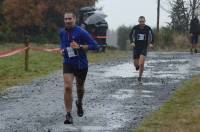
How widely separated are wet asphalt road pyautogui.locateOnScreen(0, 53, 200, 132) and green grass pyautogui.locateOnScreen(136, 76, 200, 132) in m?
0.22

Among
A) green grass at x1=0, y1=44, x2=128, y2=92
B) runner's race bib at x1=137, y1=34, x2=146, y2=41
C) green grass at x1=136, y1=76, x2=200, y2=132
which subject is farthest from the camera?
green grass at x1=0, y1=44, x2=128, y2=92

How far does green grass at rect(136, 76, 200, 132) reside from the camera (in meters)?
9.43

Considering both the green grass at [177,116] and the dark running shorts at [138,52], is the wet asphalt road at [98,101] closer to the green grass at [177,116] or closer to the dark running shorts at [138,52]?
the green grass at [177,116]

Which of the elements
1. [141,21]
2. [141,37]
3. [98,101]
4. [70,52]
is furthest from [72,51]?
[141,37]

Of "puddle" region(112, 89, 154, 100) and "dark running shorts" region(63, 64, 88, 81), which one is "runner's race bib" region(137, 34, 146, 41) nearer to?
"puddle" region(112, 89, 154, 100)

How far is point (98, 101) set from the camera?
41.7 feet

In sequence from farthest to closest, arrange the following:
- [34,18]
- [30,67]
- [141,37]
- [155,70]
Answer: [34,18], [30,67], [155,70], [141,37]

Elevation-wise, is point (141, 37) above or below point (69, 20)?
below

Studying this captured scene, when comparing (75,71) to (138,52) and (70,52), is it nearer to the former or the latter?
(70,52)

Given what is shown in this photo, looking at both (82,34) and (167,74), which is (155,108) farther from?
(167,74)

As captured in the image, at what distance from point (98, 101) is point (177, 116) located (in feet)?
8.47

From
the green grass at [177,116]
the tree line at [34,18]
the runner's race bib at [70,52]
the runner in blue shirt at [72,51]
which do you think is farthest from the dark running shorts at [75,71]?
the tree line at [34,18]

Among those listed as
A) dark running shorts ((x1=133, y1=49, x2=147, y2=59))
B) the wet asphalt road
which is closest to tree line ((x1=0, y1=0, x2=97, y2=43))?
the wet asphalt road

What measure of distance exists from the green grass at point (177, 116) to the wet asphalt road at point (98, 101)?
22cm
